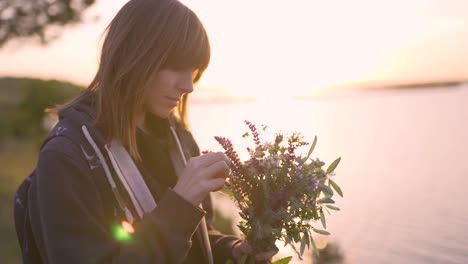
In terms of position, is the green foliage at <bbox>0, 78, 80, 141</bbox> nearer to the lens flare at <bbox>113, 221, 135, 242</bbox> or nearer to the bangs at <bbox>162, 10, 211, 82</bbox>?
the bangs at <bbox>162, 10, 211, 82</bbox>

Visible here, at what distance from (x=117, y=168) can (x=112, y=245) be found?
0.41 metres

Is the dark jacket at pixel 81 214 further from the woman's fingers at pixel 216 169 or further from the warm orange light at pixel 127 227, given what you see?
the woman's fingers at pixel 216 169

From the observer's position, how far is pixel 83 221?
7.96 ft

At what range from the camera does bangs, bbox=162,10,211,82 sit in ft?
9.21

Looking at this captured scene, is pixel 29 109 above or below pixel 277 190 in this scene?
above

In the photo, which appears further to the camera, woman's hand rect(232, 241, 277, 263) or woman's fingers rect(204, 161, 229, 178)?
woman's hand rect(232, 241, 277, 263)

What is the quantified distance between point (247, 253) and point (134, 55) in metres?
1.22

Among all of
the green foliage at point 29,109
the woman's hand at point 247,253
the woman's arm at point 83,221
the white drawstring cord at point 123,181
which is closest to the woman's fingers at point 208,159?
the woman's arm at point 83,221

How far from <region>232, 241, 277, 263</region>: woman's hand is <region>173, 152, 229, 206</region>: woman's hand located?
0.54m

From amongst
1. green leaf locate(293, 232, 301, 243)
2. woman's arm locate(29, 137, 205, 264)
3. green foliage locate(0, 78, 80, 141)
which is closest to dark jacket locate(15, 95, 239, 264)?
woman's arm locate(29, 137, 205, 264)

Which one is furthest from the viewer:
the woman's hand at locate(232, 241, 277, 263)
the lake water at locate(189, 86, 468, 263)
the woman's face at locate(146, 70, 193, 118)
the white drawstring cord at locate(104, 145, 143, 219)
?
the lake water at locate(189, 86, 468, 263)

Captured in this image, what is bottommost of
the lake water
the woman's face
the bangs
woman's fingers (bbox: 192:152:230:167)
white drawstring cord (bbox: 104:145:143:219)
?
the lake water

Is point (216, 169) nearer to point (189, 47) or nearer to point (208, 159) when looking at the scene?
point (208, 159)

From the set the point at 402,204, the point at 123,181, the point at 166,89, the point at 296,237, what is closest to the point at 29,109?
the point at 402,204
